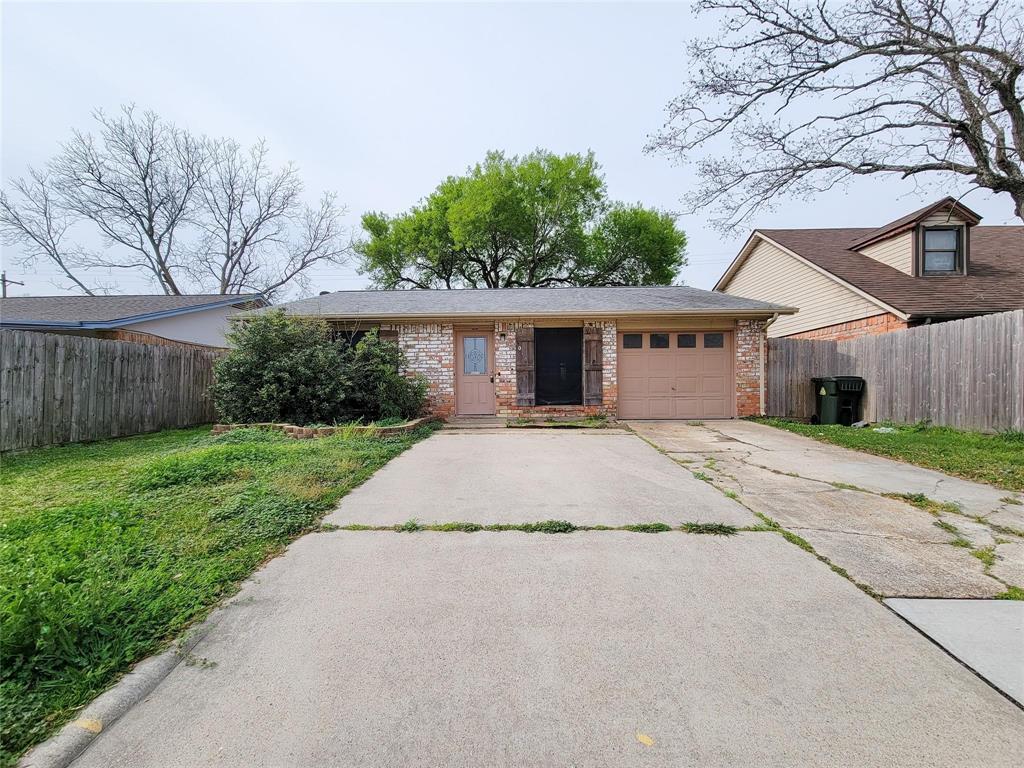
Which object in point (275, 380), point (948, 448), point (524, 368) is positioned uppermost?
point (524, 368)

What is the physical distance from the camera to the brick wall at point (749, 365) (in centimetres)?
1070

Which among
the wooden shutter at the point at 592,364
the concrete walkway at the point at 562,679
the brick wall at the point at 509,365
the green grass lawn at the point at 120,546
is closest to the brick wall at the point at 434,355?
the brick wall at the point at 509,365

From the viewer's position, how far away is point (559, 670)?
6.24 feet

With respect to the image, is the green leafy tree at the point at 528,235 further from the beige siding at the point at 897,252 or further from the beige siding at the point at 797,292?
the beige siding at the point at 897,252

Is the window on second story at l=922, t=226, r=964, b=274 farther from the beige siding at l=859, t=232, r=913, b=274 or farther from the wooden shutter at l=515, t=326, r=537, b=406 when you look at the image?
the wooden shutter at l=515, t=326, r=537, b=406

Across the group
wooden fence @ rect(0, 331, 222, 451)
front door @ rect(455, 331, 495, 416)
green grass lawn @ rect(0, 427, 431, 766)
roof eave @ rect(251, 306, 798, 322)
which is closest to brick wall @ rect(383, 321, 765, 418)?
front door @ rect(455, 331, 495, 416)

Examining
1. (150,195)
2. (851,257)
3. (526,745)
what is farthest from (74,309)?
(851,257)

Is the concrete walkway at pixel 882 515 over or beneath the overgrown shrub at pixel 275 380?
beneath

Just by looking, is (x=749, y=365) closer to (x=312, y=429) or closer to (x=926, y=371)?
(x=926, y=371)

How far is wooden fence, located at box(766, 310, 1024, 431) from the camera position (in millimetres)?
7289

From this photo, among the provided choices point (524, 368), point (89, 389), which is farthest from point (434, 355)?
point (89, 389)

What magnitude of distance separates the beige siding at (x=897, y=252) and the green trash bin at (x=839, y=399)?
4.91m

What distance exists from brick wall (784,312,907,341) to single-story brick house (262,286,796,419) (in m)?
2.98

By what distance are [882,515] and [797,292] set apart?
12.9m
